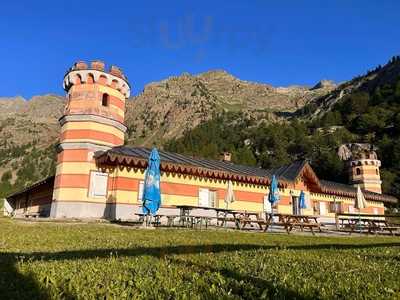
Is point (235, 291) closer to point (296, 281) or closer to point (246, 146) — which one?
point (296, 281)

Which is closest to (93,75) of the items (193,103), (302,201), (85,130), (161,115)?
(85,130)

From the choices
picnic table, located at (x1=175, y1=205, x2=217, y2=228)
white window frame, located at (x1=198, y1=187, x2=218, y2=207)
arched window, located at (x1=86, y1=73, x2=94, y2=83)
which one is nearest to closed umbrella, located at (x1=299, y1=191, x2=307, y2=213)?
white window frame, located at (x1=198, y1=187, x2=218, y2=207)

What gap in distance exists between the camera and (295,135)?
8288cm

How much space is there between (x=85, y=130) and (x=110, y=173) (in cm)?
291

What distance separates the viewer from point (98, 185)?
1894 centimetres

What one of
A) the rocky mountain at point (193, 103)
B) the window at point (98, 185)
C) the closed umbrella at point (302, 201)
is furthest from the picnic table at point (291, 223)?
the rocky mountain at point (193, 103)

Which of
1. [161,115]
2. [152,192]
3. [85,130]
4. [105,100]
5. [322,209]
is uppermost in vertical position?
[161,115]

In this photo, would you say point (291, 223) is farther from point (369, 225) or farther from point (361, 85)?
point (361, 85)

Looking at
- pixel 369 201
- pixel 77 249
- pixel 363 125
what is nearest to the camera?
pixel 77 249

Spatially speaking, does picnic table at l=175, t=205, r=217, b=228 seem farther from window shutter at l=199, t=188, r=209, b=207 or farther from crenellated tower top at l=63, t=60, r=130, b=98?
crenellated tower top at l=63, t=60, r=130, b=98

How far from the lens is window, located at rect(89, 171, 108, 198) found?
18797 millimetres

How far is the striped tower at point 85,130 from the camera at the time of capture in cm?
1869

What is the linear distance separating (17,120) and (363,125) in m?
150

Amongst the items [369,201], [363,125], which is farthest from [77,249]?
[363,125]
